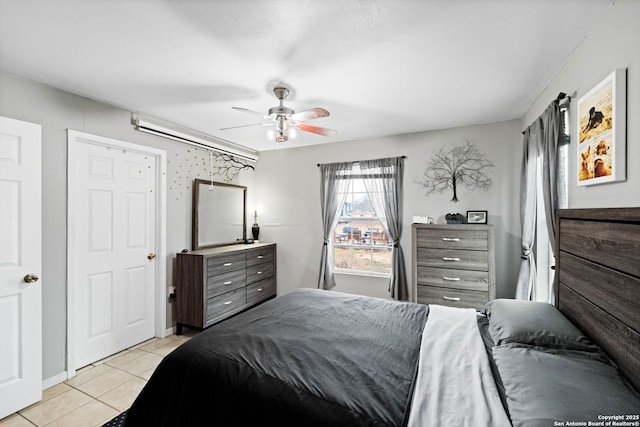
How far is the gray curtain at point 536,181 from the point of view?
2.00 meters

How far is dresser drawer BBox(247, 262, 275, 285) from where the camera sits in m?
4.02

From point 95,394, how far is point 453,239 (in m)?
3.57

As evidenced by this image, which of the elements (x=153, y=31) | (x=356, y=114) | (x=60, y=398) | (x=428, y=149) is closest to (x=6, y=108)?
(x=153, y=31)

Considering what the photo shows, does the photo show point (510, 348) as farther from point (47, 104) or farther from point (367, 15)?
point (47, 104)

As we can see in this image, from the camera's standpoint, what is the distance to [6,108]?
211cm

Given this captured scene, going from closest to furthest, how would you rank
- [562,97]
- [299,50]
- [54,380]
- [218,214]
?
1. [299,50]
2. [562,97]
3. [54,380]
4. [218,214]

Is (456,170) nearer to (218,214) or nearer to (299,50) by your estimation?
(299,50)

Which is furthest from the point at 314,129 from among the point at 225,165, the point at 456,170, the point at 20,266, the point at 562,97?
the point at 20,266

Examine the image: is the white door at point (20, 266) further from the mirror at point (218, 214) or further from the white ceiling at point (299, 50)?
the mirror at point (218, 214)

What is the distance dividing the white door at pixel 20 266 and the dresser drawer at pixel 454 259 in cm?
348

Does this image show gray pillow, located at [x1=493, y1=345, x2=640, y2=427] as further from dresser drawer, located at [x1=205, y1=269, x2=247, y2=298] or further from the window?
dresser drawer, located at [x1=205, y1=269, x2=247, y2=298]

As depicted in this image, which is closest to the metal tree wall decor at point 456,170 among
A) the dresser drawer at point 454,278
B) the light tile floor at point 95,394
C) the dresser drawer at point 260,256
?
the dresser drawer at point 454,278

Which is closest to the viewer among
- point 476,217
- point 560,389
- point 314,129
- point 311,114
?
point 560,389

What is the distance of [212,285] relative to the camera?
3.36 meters
